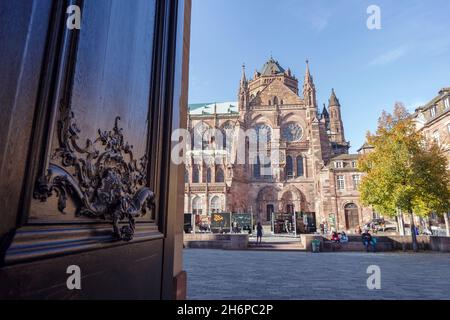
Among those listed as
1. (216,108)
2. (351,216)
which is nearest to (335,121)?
(216,108)

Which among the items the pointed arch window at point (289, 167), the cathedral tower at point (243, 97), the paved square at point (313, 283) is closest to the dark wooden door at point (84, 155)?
the paved square at point (313, 283)

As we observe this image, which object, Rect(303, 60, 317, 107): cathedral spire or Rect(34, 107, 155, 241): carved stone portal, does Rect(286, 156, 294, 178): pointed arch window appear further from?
Rect(34, 107, 155, 241): carved stone portal

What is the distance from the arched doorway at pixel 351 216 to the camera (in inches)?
1252

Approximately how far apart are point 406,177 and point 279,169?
23.5 meters

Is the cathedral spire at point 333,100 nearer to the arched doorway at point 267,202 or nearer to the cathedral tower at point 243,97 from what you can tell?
the cathedral tower at point 243,97

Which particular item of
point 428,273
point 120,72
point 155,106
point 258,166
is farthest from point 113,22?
point 258,166

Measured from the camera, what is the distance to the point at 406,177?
1522cm

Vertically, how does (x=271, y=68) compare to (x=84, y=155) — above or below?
above

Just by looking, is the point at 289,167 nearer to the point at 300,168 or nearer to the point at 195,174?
the point at 300,168

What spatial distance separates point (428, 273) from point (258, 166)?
103 feet

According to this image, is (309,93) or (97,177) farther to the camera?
(309,93)

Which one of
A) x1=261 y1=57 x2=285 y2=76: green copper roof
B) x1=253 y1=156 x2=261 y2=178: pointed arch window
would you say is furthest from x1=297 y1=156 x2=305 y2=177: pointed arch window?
x1=261 y1=57 x2=285 y2=76: green copper roof

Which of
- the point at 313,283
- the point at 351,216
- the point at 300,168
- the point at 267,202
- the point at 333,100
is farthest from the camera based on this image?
the point at 333,100

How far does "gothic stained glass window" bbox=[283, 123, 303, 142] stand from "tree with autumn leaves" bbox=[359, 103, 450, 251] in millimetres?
23557
